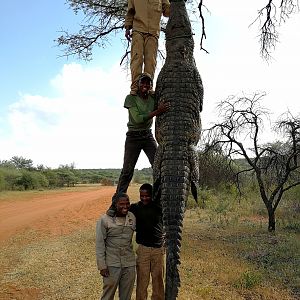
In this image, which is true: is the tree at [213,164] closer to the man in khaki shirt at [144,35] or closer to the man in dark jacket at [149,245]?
the man in dark jacket at [149,245]

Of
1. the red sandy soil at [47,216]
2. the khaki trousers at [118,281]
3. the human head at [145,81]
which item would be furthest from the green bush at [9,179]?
the human head at [145,81]

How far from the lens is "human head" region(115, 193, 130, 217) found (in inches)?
166

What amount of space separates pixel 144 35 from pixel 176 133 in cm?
154

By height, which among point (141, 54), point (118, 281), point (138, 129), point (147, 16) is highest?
point (147, 16)

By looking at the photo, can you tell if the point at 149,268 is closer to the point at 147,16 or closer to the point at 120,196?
the point at 120,196

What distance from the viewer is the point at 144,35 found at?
3945mm

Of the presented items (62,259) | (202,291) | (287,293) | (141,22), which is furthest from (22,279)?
(141,22)

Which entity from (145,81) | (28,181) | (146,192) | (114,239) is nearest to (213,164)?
(114,239)

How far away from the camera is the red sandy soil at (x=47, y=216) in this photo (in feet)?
49.5

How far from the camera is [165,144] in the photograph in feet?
9.16

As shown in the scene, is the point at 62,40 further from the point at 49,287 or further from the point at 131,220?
the point at 131,220

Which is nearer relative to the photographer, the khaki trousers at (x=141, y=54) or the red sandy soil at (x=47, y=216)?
the khaki trousers at (x=141, y=54)

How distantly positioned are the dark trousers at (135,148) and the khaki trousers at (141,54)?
456 mm

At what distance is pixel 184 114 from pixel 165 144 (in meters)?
0.25
